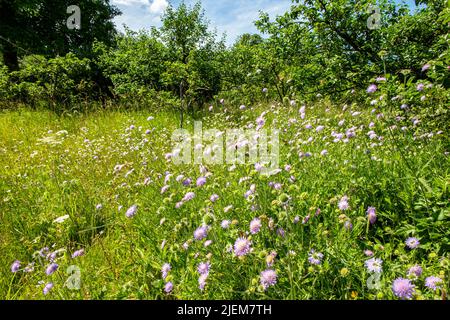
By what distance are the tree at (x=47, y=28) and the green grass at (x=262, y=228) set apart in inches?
447

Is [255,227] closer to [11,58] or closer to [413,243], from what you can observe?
[413,243]

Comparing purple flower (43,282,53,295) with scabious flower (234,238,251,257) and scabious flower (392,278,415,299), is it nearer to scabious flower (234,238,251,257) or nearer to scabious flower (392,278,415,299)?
scabious flower (234,238,251,257)

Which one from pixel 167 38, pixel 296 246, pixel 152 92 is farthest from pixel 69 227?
pixel 167 38

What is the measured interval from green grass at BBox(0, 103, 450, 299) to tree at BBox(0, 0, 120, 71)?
37.3 ft

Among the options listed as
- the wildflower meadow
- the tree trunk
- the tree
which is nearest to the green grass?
the wildflower meadow

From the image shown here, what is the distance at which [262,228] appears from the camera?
1.76 metres

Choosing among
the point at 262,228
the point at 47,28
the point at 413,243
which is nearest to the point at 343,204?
the point at 413,243

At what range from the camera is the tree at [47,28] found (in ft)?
41.9

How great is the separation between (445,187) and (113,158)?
3999 mm

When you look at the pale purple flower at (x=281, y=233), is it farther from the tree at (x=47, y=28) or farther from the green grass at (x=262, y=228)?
the tree at (x=47, y=28)

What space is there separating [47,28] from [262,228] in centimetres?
1733

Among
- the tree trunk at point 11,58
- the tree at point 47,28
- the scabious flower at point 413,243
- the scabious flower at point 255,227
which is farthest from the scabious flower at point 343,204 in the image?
the tree trunk at point 11,58

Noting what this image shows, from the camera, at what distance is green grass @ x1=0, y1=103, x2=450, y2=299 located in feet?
4.85
